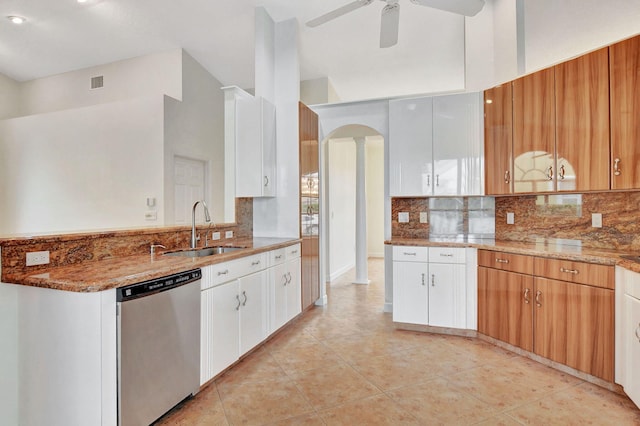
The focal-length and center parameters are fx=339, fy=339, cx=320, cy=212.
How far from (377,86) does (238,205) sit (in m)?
3.62

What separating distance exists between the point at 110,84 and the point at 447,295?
226 inches

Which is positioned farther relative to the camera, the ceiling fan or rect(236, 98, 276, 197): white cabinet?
rect(236, 98, 276, 197): white cabinet

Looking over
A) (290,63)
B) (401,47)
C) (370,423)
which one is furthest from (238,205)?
(401,47)

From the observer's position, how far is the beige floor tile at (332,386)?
85.9 inches

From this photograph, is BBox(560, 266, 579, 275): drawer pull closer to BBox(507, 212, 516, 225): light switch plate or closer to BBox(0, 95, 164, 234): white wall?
BBox(507, 212, 516, 225): light switch plate

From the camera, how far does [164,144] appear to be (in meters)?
4.77

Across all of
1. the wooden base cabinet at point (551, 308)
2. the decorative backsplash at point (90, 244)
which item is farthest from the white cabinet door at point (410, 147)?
the decorative backsplash at point (90, 244)

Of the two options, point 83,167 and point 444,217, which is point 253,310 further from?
point 83,167

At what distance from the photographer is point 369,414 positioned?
6.60 feet

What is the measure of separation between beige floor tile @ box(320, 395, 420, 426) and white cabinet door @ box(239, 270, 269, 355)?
88cm

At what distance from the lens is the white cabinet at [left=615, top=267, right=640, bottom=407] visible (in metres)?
1.96

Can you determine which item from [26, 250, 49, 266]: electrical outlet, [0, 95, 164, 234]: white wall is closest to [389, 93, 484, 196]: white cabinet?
[26, 250, 49, 266]: electrical outlet

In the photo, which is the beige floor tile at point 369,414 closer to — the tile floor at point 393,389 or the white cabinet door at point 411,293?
the tile floor at point 393,389

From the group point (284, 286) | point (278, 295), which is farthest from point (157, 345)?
point (284, 286)
